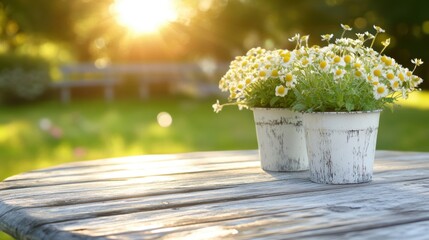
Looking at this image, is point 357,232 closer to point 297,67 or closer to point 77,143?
point 297,67

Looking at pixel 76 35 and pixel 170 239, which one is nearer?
pixel 170 239

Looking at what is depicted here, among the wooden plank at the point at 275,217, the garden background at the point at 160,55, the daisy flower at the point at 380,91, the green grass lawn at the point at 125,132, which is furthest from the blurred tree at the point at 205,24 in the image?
the wooden plank at the point at 275,217

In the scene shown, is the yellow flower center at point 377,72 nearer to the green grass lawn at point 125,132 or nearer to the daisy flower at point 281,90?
the daisy flower at point 281,90

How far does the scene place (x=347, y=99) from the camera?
206 centimetres

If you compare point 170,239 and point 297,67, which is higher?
point 297,67

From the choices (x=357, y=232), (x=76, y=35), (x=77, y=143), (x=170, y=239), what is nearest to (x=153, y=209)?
(x=170, y=239)

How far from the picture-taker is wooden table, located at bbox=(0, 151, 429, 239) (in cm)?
152

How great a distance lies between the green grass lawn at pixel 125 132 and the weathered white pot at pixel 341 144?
4141mm

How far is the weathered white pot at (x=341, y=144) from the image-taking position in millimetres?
2070

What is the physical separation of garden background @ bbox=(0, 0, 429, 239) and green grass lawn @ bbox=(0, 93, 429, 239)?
0.02m

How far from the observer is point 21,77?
13781 mm

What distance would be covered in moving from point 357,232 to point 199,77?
15.3 meters

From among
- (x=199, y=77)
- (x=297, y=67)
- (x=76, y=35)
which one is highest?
(x=76, y=35)

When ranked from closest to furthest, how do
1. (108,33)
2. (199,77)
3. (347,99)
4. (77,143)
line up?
1. (347,99)
2. (77,143)
3. (199,77)
4. (108,33)
